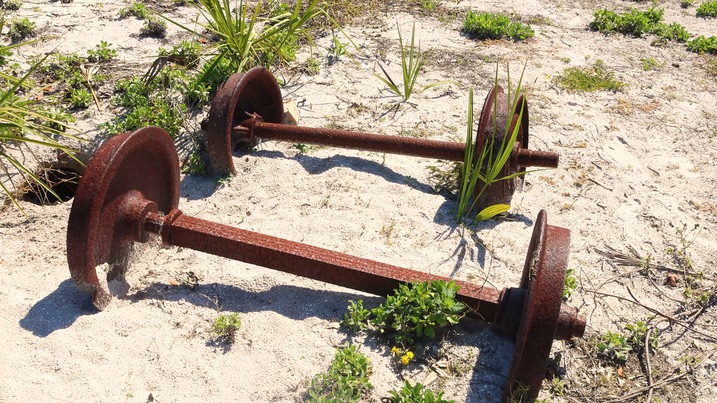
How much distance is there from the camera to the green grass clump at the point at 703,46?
6355mm

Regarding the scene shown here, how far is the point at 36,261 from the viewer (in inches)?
139

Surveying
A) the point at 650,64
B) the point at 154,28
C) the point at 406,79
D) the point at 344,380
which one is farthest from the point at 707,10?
the point at 344,380

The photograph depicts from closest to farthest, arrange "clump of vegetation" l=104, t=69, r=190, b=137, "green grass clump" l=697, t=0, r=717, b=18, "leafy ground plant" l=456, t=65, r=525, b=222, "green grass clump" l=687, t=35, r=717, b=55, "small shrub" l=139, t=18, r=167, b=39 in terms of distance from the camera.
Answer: "leafy ground plant" l=456, t=65, r=525, b=222
"clump of vegetation" l=104, t=69, r=190, b=137
"small shrub" l=139, t=18, r=167, b=39
"green grass clump" l=687, t=35, r=717, b=55
"green grass clump" l=697, t=0, r=717, b=18

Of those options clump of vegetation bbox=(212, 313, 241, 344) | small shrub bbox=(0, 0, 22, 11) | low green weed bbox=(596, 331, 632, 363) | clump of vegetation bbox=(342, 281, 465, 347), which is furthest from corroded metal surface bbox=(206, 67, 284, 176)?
small shrub bbox=(0, 0, 22, 11)

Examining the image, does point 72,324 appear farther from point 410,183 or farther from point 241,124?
point 410,183

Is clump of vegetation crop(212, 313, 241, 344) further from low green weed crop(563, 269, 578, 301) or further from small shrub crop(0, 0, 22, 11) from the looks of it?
small shrub crop(0, 0, 22, 11)

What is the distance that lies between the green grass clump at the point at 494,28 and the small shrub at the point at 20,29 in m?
4.38

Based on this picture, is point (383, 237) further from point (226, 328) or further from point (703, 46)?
point (703, 46)

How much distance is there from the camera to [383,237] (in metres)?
3.84

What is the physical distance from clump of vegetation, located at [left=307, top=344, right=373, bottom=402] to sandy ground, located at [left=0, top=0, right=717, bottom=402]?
8cm

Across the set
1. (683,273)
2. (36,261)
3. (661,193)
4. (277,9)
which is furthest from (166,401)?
(277,9)

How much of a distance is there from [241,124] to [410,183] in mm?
1330

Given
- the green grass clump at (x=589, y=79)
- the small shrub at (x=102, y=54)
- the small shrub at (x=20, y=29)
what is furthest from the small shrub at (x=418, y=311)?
the small shrub at (x=20, y=29)

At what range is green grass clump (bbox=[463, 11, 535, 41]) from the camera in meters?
6.45
